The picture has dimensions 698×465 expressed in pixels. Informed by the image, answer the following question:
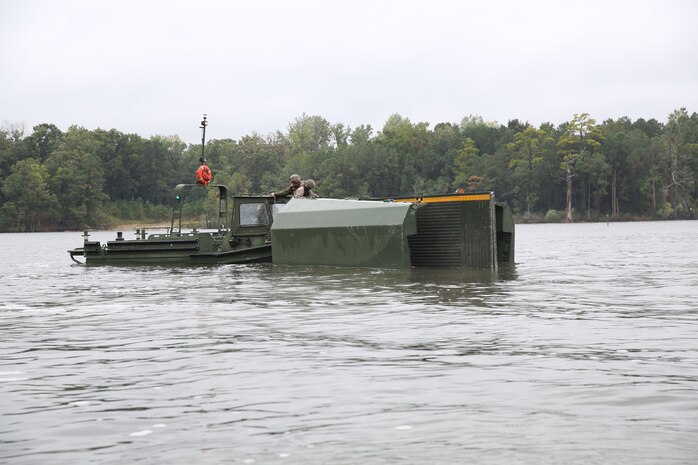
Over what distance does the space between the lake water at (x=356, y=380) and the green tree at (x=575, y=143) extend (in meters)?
114

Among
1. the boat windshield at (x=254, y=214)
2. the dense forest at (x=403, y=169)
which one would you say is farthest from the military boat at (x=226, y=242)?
the dense forest at (x=403, y=169)

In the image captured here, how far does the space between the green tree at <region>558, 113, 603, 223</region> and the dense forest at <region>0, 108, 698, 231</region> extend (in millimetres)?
176

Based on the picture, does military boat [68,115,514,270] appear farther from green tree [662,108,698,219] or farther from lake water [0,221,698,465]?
green tree [662,108,698,219]

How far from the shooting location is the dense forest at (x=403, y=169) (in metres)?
128

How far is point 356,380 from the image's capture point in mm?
7699

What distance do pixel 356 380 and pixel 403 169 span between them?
14122 cm

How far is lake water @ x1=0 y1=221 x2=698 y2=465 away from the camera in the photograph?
563 cm

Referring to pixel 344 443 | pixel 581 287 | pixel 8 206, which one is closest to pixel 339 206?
pixel 581 287

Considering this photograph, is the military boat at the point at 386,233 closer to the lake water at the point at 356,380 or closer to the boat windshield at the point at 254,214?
the boat windshield at the point at 254,214

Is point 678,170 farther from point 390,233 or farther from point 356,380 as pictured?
point 356,380

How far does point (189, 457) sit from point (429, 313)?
7.66m

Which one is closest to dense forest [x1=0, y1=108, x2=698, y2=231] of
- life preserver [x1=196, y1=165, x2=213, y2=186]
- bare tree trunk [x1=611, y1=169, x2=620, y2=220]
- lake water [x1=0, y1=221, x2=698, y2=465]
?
bare tree trunk [x1=611, y1=169, x2=620, y2=220]

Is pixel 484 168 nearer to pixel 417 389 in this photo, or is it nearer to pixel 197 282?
pixel 197 282

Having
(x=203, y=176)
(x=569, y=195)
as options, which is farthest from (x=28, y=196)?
(x=203, y=176)
